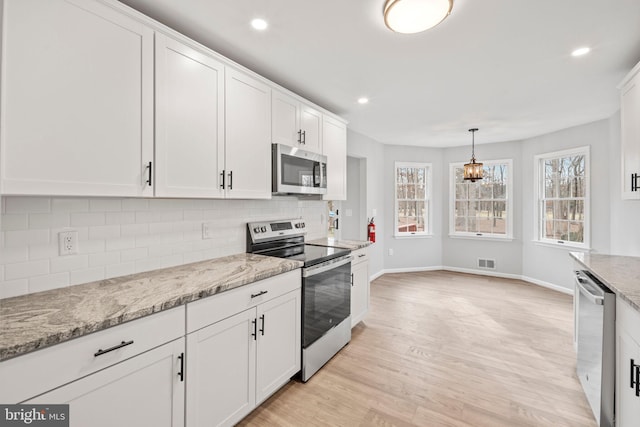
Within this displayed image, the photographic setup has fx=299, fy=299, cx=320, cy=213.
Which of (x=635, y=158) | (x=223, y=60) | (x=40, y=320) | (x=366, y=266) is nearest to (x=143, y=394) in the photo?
(x=40, y=320)

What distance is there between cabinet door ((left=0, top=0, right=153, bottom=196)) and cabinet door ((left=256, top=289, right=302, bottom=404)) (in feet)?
3.51

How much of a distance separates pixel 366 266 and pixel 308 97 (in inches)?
76.2

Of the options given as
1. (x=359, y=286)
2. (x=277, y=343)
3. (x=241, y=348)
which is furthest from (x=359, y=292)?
(x=241, y=348)

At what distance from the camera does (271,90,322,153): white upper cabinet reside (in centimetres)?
257

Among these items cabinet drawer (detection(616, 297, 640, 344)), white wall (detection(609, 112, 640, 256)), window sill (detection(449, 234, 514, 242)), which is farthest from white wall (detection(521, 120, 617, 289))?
cabinet drawer (detection(616, 297, 640, 344))

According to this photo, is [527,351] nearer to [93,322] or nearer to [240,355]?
[240,355]

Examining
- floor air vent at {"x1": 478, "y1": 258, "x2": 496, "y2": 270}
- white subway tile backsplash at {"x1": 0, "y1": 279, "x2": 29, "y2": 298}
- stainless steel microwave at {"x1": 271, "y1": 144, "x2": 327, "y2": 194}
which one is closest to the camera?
white subway tile backsplash at {"x1": 0, "y1": 279, "x2": 29, "y2": 298}

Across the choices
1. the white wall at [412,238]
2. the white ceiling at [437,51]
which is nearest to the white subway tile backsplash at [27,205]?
the white ceiling at [437,51]

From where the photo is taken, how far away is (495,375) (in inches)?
94.5

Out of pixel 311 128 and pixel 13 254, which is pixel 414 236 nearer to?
pixel 311 128

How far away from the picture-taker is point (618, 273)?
200 centimetres

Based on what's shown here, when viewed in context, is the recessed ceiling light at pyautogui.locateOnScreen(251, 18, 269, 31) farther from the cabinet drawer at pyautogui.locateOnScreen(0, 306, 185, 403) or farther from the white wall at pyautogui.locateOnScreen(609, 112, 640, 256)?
the white wall at pyautogui.locateOnScreen(609, 112, 640, 256)

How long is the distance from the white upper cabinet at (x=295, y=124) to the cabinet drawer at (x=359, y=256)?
1126 millimetres

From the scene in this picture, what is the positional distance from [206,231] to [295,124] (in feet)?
4.13
